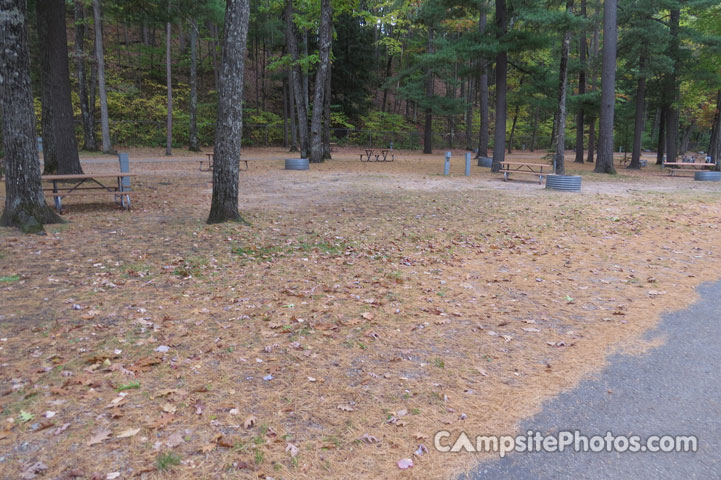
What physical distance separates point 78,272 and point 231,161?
3159 millimetres

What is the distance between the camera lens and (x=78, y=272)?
5355mm

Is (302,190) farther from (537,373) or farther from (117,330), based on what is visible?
(537,373)

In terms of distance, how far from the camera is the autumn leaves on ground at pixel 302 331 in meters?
2.54

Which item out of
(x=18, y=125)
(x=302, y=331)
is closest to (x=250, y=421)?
(x=302, y=331)

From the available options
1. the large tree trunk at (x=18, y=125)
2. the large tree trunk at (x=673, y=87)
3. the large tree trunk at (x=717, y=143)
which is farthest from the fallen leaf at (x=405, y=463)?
the large tree trunk at (x=717, y=143)

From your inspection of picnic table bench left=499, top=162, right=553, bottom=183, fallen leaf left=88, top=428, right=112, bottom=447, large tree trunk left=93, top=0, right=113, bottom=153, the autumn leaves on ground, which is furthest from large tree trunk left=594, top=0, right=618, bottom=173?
large tree trunk left=93, top=0, right=113, bottom=153

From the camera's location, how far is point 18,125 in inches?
259

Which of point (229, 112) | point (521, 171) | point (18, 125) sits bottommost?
point (521, 171)

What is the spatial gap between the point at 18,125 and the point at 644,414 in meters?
8.10

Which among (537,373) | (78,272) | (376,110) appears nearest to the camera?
(537,373)

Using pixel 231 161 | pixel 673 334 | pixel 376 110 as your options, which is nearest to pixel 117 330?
pixel 231 161

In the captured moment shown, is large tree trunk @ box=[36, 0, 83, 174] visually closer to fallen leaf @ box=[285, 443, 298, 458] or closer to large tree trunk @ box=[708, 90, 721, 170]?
fallen leaf @ box=[285, 443, 298, 458]

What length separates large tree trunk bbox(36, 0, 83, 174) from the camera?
10911mm

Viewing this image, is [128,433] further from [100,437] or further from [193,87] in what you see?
[193,87]
